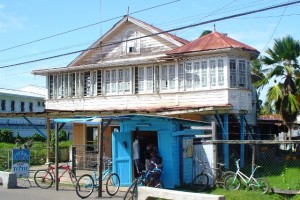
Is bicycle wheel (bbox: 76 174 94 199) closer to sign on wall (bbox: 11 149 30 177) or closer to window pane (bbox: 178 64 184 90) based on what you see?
sign on wall (bbox: 11 149 30 177)

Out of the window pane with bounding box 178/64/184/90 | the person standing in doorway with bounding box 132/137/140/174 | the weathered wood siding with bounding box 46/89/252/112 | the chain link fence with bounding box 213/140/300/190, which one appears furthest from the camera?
the window pane with bounding box 178/64/184/90

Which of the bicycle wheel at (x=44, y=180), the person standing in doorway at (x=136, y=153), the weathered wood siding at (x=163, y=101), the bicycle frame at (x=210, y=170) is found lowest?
the bicycle wheel at (x=44, y=180)

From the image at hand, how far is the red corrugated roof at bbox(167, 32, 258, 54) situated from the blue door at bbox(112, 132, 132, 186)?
7.28 meters

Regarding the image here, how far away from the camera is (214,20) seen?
12.5 metres

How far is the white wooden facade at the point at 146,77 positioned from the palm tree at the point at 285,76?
1.44m

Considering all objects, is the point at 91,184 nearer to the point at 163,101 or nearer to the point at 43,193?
the point at 43,193

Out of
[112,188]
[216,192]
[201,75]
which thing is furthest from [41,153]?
[216,192]

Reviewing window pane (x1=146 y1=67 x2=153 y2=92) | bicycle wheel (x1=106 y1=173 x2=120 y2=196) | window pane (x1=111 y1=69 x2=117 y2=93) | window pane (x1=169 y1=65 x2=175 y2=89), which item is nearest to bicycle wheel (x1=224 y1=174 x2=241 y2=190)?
bicycle wheel (x1=106 y1=173 x2=120 y2=196)

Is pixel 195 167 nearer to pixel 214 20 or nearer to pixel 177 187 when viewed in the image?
pixel 177 187

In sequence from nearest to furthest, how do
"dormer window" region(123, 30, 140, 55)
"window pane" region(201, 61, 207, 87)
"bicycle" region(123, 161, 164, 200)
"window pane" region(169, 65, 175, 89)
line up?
"bicycle" region(123, 161, 164, 200) → "window pane" region(201, 61, 207, 87) → "window pane" region(169, 65, 175, 89) → "dormer window" region(123, 30, 140, 55)

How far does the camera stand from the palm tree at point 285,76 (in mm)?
22922

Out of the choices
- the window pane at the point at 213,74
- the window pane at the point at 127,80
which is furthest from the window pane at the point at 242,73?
the window pane at the point at 127,80

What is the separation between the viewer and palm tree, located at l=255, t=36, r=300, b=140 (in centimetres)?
2292

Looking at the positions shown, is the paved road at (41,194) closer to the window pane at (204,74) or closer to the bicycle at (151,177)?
Answer: the bicycle at (151,177)
